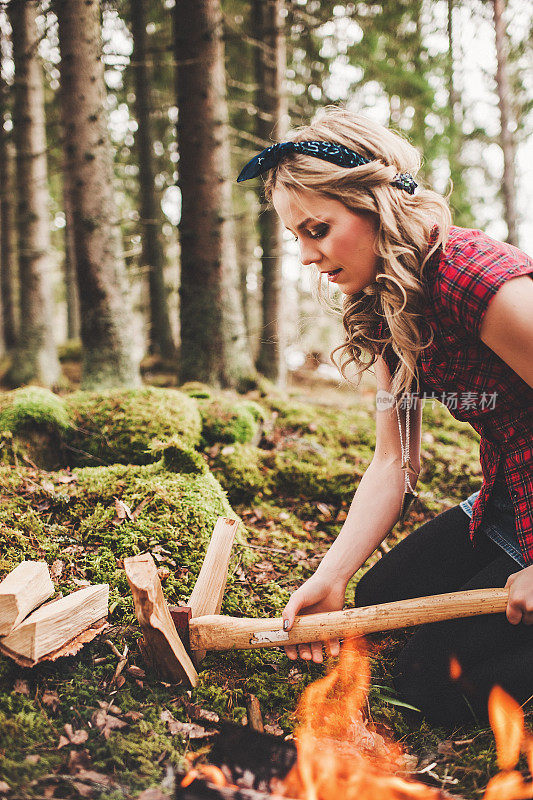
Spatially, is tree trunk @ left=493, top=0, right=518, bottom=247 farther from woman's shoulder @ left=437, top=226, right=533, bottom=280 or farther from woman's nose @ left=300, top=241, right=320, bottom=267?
woman's nose @ left=300, top=241, right=320, bottom=267

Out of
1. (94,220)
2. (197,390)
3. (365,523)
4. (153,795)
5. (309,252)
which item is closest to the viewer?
(153,795)

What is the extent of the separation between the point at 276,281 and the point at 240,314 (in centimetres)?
176

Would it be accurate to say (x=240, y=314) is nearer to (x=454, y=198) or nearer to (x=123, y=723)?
(x=123, y=723)

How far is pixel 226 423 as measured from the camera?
4164 millimetres

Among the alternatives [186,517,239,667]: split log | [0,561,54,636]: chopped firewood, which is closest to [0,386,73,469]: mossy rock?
[0,561,54,636]: chopped firewood

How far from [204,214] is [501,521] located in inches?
184

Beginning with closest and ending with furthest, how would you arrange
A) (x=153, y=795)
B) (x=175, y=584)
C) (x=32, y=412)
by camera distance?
(x=153, y=795), (x=175, y=584), (x=32, y=412)

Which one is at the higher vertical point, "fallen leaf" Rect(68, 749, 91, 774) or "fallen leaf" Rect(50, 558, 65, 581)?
"fallen leaf" Rect(50, 558, 65, 581)

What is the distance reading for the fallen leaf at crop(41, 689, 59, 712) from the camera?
6.51 feet

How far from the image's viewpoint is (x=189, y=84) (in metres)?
5.80

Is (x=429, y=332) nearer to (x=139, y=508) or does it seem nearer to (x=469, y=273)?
(x=469, y=273)

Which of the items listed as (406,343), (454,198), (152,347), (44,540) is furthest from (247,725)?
(454,198)

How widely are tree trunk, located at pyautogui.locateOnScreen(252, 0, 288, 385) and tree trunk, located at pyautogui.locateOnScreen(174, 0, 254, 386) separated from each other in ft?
4.07

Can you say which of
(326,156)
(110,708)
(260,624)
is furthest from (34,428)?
(326,156)
